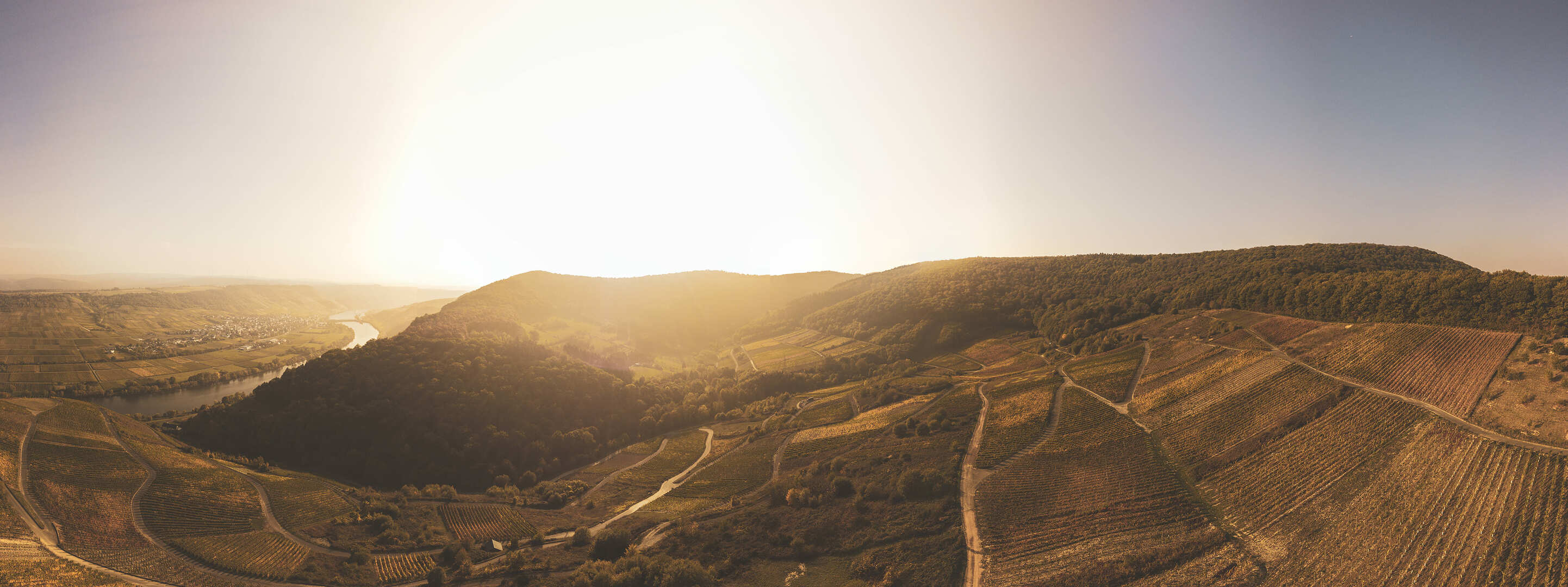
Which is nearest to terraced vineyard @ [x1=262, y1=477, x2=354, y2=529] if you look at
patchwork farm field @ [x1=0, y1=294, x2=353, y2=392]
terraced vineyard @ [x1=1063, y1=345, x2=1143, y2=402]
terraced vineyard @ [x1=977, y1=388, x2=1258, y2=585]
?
terraced vineyard @ [x1=977, y1=388, x2=1258, y2=585]

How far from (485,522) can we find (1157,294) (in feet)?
402

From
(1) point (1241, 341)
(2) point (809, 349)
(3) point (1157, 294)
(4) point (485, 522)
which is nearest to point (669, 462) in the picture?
(4) point (485, 522)

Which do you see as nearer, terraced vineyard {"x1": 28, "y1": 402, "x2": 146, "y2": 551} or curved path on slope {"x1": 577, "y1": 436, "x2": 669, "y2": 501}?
terraced vineyard {"x1": 28, "y1": 402, "x2": 146, "y2": 551}

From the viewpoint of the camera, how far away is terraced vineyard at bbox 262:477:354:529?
47094 mm

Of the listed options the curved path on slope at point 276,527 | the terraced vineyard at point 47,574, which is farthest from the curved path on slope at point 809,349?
the terraced vineyard at point 47,574

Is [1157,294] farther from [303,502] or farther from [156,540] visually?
[156,540]

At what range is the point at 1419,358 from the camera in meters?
43.8

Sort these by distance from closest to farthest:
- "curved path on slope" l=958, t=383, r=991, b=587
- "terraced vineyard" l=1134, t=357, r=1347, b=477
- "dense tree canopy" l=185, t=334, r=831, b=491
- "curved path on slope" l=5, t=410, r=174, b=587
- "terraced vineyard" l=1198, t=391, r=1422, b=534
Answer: "terraced vineyard" l=1198, t=391, r=1422, b=534 → "curved path on slope" l=958, t=383, r=991, b=587 → "curved path on slope" l=5, t=410, r=174, b=587 → "terraced vineyard" l=1134, t=357, r=1347, b=477 → "dense tree canopy" l=185, t=334, r=831, b=491

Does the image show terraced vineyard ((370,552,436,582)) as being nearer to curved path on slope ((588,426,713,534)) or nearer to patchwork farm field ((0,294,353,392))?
curved path on slope ((588,426,713,534))

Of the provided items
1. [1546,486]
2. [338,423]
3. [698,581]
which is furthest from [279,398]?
[1546,486]

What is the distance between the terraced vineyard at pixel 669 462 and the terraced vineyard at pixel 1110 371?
5727 centimetres

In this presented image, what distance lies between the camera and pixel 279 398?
2916 inches

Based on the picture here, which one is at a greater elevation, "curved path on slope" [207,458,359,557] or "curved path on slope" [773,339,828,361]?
"curved path on slope" [773,339,828,361]

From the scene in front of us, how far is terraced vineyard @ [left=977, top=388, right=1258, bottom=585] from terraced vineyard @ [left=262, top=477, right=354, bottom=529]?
211ft
